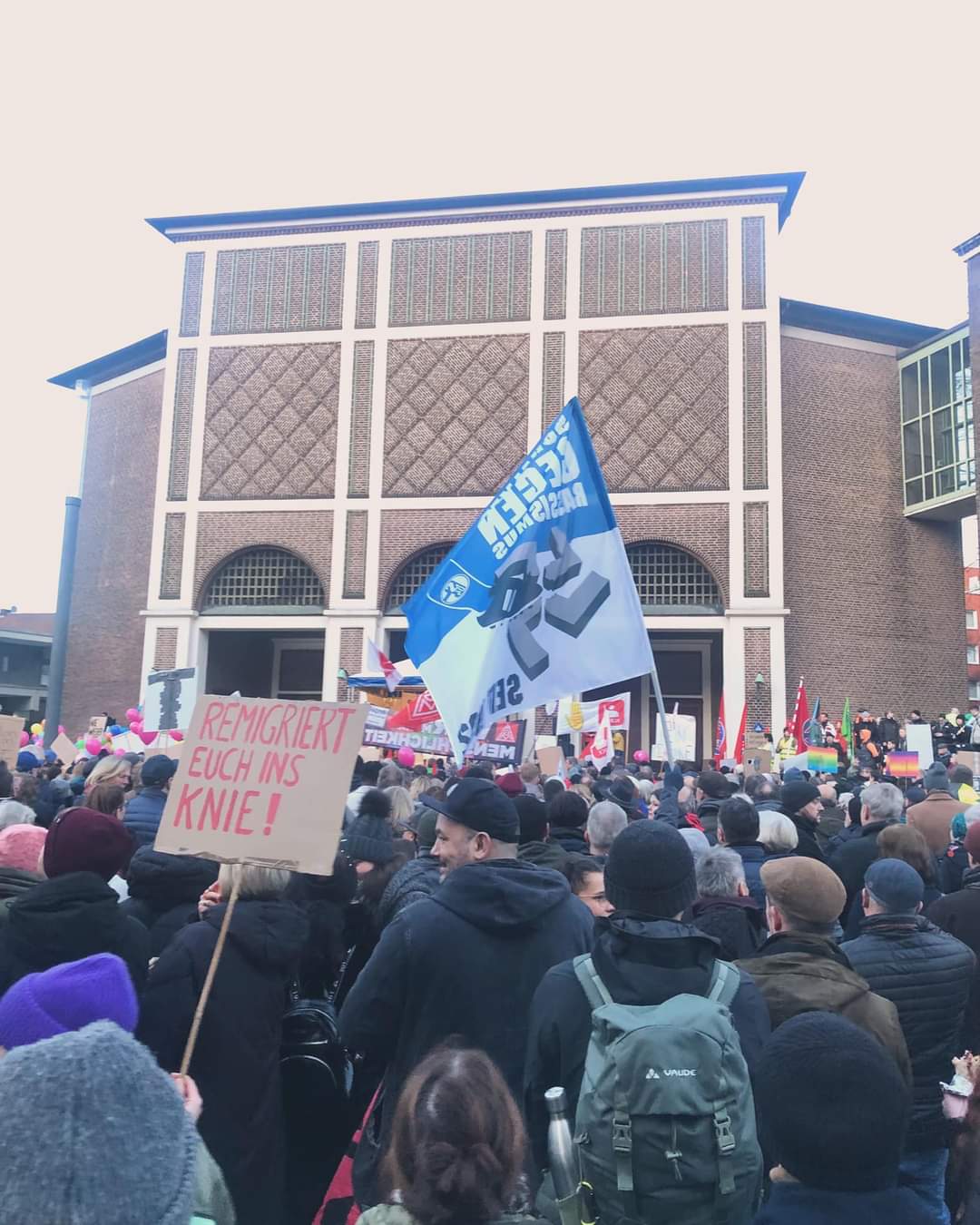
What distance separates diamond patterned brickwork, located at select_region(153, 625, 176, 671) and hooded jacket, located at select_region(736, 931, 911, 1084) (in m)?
25.2

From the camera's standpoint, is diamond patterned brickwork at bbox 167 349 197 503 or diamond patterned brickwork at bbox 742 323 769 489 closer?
diamond patterned brickwork at bbox 742 323 769 489

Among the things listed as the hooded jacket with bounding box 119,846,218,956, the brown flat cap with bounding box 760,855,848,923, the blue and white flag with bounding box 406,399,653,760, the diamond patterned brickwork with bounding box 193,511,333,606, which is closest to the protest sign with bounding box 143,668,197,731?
the blue and white flag with bounding box 406,399,653,760

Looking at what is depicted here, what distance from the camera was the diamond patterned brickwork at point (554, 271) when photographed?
26.1 m

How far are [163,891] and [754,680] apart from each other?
70.9 ft

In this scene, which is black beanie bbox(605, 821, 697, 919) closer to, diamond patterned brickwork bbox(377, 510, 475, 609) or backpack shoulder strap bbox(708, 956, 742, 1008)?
backpack shoulder strap bbox(708, 956, 742, 1008)

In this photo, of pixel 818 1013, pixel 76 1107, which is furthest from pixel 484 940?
pixel 76 1107

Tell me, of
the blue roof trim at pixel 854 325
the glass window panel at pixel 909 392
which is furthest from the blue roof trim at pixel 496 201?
the glass window panel at pixel 909 392

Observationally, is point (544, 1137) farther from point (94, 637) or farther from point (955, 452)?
point (94, 637)

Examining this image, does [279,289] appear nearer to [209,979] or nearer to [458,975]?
[458,975]

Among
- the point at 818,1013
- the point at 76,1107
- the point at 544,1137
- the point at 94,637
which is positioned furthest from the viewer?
the point at 94,637

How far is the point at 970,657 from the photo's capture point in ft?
233

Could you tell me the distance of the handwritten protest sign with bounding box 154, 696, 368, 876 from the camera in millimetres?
2926

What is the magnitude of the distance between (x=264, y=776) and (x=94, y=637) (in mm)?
27914

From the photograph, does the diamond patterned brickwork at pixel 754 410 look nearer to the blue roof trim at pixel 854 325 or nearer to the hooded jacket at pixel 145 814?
the blue roof trim at pixel 854 325
